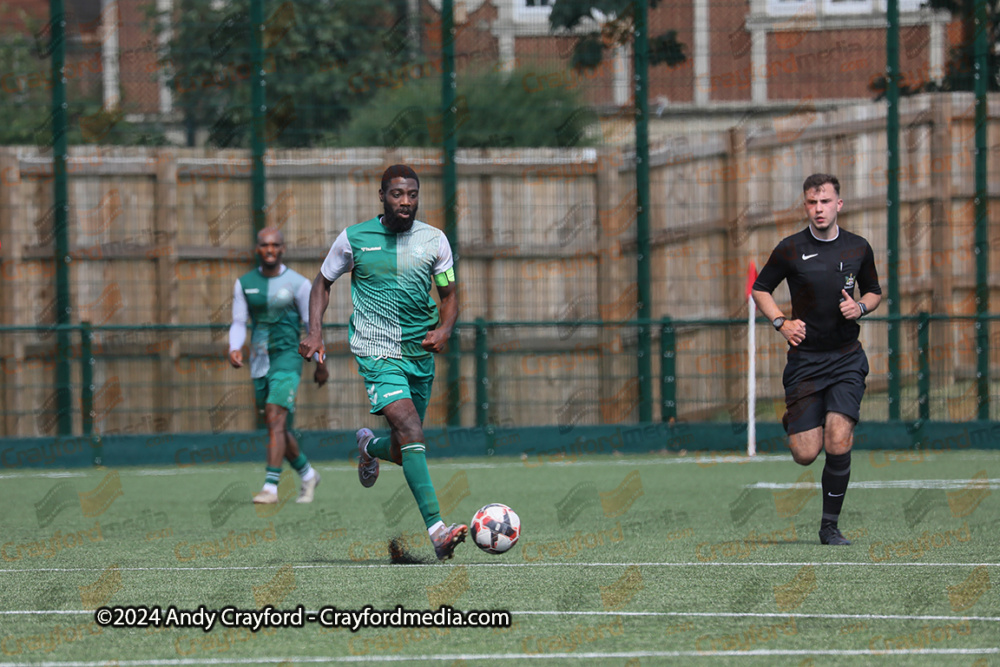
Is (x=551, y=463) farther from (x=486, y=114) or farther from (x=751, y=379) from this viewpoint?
(x=486, y=114)

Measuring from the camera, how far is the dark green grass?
5.35 m

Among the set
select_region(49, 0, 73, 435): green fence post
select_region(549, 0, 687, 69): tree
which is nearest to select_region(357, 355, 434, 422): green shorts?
select_region(49, 0, 73, 435): green fence post

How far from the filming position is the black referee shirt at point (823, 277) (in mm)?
8008

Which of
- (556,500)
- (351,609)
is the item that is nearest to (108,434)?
(556,500)

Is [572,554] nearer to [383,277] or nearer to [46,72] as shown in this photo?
[383,277]

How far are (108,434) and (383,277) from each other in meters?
7.40

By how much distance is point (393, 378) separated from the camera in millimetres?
7598

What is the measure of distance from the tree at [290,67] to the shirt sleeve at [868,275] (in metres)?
7.90

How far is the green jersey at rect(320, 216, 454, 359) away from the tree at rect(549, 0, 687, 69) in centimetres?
758

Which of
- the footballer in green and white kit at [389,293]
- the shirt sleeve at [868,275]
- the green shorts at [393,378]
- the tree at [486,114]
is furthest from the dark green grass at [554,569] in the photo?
the tree at [486,114]

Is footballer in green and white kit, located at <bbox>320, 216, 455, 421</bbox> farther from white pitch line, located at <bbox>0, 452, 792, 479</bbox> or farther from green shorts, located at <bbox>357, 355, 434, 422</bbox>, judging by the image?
white pitch line, located at <bbox>0, 452, 792, 479</bbox>

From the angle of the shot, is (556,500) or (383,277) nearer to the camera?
(383,277)

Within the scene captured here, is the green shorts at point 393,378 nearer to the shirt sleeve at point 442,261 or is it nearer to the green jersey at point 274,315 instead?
the shirt sleeve at point 442,261

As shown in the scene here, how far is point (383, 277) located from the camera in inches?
302
